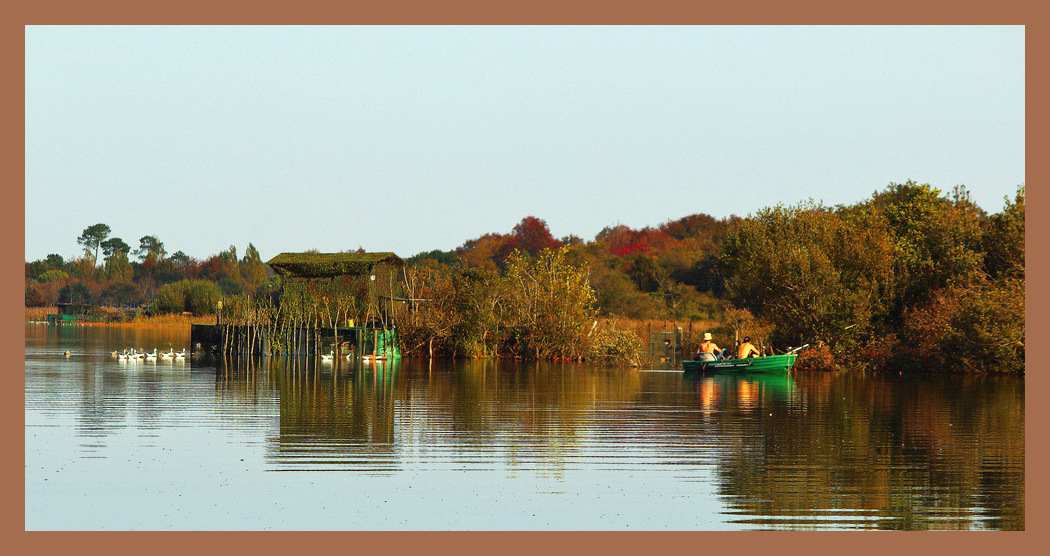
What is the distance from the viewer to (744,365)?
107 ft

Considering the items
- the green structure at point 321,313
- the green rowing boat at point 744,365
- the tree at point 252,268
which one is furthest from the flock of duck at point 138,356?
the tree at point 252,268

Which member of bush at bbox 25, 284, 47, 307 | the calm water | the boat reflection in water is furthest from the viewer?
bush at bbox 25, 284, 47, 307

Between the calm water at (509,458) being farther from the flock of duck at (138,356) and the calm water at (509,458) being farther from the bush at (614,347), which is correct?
the bush at (614,347)

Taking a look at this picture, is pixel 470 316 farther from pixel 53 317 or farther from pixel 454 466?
pixel 53 317

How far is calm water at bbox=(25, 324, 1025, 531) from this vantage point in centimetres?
995

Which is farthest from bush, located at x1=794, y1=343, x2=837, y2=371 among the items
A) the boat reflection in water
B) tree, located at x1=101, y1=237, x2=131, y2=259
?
tree, located at x1=101, y1=237, x2=131, y2=259

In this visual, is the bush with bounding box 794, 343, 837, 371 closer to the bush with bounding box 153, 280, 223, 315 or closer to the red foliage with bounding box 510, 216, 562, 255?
the bush with bounding box 153, 280, 223, 315

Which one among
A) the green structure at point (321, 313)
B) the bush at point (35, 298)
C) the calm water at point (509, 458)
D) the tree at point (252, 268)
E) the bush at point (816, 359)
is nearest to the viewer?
the calm water at point (509, 458)

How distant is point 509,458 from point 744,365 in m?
20.6

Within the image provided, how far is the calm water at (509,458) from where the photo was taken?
32.6 ft

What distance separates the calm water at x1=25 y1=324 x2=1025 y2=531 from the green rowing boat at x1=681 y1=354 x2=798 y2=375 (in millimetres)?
7486

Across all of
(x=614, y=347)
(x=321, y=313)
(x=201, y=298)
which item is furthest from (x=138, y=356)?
(x=201, y=298)

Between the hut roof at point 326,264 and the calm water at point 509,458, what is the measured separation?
17.2 m

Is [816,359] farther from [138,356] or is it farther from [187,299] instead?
[187,299]
